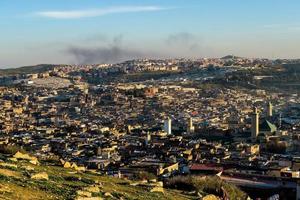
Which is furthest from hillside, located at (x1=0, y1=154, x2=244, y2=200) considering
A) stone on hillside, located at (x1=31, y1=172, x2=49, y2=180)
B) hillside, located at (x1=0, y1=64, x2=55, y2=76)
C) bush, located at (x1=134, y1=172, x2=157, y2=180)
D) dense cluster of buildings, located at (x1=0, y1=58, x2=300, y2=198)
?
hillside, located at (x1=0, y1=64, x2=55, y2=76)

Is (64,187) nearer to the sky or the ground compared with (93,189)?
nearer to the sky

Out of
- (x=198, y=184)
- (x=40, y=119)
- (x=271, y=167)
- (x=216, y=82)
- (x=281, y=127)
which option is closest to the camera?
(x=198, y=184)

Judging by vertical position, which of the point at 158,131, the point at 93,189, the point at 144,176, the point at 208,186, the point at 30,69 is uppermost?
the point at 93,189

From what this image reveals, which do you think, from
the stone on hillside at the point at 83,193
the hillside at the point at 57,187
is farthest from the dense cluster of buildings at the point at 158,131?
the stone on hillside at the point at 83,193

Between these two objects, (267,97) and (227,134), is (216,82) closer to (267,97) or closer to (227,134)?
(267,97)

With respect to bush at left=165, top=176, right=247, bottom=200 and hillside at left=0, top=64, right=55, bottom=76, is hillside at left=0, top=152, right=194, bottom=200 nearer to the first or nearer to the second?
bush at left=165, top=176, right=247, bottom=200

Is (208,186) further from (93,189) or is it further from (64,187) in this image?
(64,187)

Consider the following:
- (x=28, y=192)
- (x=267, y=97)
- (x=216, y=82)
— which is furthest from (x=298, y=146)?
(x=216, y=82)

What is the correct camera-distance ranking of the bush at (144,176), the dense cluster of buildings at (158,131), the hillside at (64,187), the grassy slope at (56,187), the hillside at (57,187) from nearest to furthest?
1. the grassy slope at (56,187)
2. the hillside at (57,187)
3. the hillside at (64,187)
4. the bush at (144,176)
5. the dense cluster of buildings at (158,131)

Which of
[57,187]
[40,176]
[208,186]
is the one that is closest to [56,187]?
[57,187]

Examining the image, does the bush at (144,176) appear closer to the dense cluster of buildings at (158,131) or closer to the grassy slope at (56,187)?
the dense cluster of buildings at (158,131)

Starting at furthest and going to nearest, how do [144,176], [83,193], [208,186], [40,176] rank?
[144,176] < [208,186] < [40,176] < [83,193]
